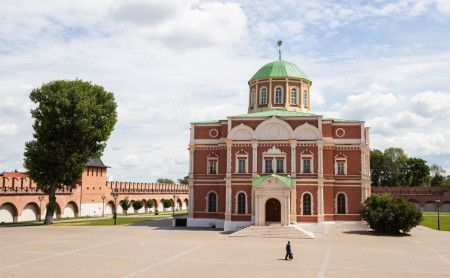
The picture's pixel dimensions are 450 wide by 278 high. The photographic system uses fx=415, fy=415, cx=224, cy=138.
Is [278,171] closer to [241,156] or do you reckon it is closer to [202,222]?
[241,156]

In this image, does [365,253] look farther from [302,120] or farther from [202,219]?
[202,219]

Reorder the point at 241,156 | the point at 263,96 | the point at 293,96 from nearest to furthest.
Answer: the point at 241,156, the point at 293,96, the point at 263,96

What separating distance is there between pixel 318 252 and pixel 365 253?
279 cm

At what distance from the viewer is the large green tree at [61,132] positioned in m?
41.6

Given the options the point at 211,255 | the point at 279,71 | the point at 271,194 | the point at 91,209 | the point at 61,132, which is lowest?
the point at 211,255

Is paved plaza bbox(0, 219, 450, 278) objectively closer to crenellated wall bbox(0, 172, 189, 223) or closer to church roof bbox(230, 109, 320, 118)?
church roof bbox(230, 109, 320, 118)

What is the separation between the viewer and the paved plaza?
1947 centimetres

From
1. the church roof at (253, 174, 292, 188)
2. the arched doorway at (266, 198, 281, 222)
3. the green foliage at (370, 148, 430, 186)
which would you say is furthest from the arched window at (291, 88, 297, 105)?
the green foliage at (370, 148, 430, 186)

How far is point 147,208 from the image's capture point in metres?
76.3

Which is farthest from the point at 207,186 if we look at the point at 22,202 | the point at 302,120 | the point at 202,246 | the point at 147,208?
the point at 147,208

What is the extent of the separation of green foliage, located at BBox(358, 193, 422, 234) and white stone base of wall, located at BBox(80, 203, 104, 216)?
1552 inches

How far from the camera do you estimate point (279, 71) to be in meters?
46.0

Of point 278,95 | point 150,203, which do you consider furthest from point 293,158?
point 150,203

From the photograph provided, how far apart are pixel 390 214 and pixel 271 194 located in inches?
402
